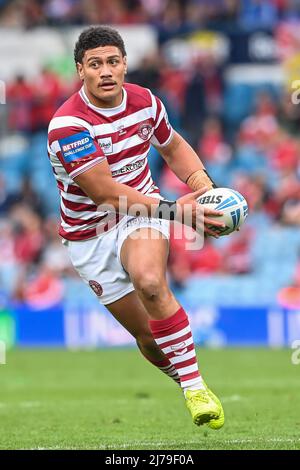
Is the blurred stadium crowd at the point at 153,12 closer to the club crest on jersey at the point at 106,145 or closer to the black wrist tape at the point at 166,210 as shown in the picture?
the club crest on jersey at the point at 106,145

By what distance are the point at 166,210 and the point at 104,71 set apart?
39.5 inches

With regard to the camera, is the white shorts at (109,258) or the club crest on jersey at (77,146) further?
the white shorts at (109,258)

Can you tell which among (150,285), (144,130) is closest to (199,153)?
(144,130)

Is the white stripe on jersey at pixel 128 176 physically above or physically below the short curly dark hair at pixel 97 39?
below

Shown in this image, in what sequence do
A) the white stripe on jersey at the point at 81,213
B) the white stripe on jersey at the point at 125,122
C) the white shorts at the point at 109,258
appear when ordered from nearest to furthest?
the white stripe on jersey at the point at 125,122 < the white shorts at the point at 109,258 < the white stripe on jersey at the point at 81,213

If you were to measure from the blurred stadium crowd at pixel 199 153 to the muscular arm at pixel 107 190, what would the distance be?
924 centimetres

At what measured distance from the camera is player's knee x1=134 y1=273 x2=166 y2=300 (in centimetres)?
696

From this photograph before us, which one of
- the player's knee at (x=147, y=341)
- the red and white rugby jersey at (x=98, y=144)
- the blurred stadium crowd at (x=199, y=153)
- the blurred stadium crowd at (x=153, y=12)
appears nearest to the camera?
the red and white rugby jersey at (x=98, y=144)

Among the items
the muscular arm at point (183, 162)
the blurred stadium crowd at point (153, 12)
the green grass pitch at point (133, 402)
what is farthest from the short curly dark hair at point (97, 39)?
the blurred stadium crowd at point (153, 12)

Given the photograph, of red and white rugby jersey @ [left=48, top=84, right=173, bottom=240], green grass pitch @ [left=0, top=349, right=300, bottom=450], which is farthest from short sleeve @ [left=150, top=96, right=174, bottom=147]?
green grass pitch @ [left=0, top=349, right=300, bottom=450]

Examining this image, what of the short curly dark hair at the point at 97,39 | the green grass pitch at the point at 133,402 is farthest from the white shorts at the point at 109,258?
the short curly dark hair at the point at 97,39

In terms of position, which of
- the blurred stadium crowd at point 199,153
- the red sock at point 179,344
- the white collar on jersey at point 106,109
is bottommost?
the blurred stadium crowd at point 199,153

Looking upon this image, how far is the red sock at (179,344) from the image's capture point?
7109 millimetres

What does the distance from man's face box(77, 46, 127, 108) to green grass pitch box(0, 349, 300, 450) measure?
2.32 metres
